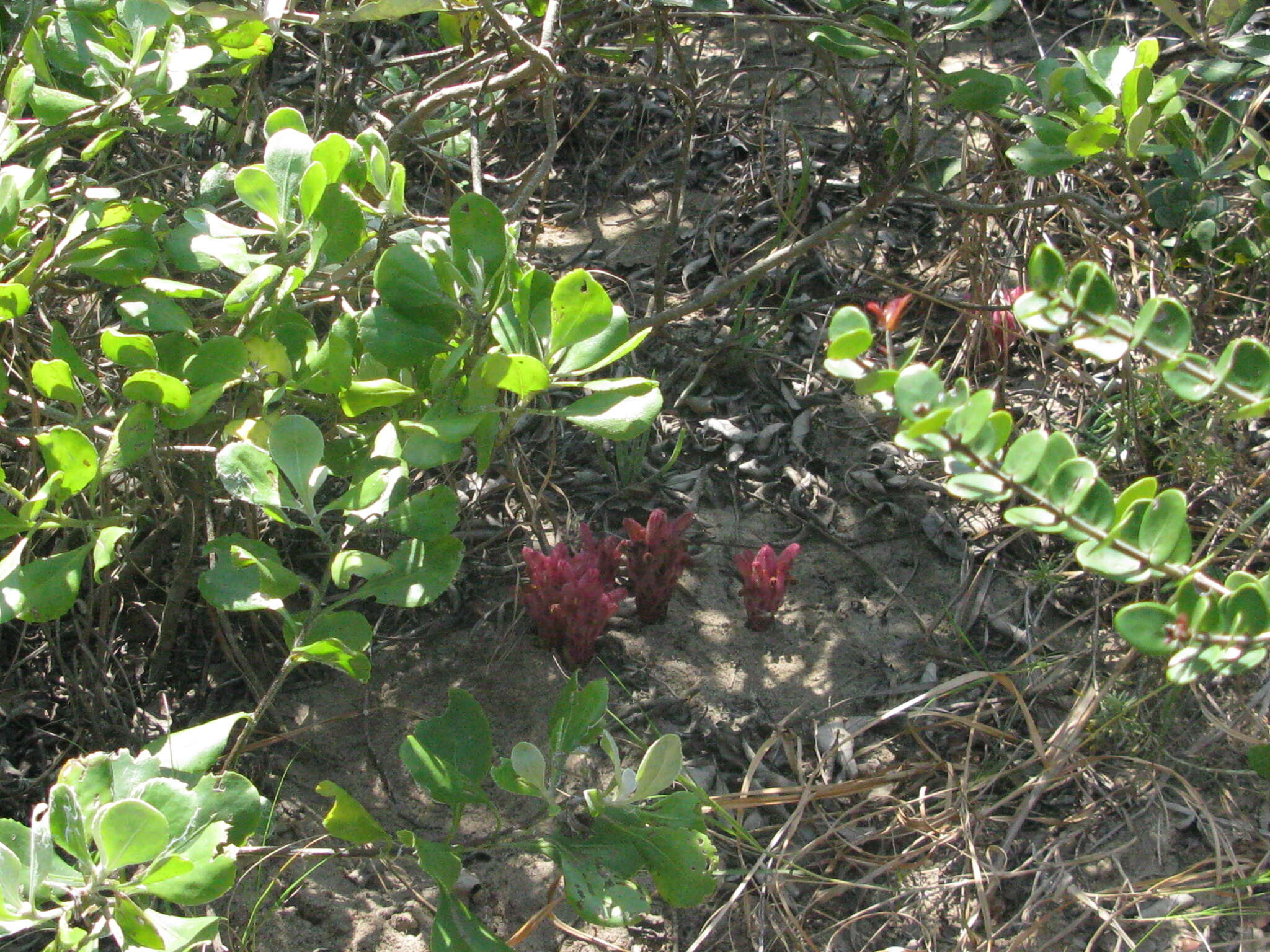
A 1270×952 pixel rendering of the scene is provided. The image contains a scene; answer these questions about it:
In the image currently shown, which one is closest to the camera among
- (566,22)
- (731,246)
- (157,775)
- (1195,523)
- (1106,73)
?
(157,775)

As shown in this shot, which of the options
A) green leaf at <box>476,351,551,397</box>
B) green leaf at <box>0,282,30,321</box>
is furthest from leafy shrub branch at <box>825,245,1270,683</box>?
green leaf at <box>0,282,30,321</box>

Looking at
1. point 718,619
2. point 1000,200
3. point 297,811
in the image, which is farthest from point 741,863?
point 1000,200

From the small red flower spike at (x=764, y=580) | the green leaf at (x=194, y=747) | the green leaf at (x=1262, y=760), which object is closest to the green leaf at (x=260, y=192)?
the green leaf at (x=194, y=747)

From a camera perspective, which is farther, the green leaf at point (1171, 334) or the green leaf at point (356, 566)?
the green leaf at point (356, 566)

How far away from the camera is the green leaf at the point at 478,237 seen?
1574mm

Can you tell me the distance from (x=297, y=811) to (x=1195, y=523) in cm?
204

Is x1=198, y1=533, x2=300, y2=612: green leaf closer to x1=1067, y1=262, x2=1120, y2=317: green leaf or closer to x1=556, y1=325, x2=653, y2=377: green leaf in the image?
x1=556, y1=325, x2=653, y2=377: green leaf

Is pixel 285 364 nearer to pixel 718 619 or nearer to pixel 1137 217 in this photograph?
pixel 718 619

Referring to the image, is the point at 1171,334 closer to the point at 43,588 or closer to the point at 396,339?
the point at 396,339

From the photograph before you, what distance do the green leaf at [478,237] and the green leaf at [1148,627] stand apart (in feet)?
3.10

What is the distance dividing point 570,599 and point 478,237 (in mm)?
968

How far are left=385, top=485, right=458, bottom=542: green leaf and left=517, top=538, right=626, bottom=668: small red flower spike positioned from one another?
0.71 meters

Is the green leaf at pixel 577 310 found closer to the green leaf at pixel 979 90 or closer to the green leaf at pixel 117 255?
the green leaf at pixel 117 255

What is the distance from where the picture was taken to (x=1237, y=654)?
3.97ft
